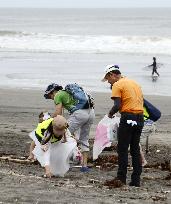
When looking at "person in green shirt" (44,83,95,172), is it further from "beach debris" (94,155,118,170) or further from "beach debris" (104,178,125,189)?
"beach debris" (104,178,125,189)

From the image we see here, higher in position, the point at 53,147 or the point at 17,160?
the point at 53,147

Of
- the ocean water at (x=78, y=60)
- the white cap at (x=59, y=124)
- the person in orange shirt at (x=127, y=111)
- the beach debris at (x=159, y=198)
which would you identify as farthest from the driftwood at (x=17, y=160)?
the ocean water at (x=78, y=60)

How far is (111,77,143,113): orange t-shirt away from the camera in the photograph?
8070mm

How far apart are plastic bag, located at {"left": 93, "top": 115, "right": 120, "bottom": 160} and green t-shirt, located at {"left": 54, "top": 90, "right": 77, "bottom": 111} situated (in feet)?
2.31

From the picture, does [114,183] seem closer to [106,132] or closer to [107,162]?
[106,132]

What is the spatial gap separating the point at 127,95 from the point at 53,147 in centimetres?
125

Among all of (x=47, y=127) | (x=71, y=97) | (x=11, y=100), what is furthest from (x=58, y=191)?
(x=11, y=100)

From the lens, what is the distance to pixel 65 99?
29.5ft

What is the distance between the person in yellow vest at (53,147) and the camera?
8172mm

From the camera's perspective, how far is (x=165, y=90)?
22.0 meters

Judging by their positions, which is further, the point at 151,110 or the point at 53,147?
the point at 151,110

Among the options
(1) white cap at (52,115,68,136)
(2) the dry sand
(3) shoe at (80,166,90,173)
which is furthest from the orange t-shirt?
(3) shoe at (80,166,90,173)

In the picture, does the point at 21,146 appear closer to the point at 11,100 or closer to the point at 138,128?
the point at 138,128

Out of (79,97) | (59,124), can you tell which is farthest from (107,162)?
(59,124)
